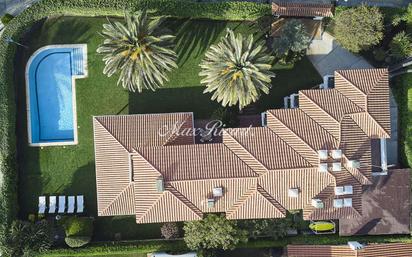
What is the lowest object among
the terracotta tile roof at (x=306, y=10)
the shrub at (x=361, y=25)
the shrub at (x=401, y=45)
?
the shrub at (x=401, y=45)

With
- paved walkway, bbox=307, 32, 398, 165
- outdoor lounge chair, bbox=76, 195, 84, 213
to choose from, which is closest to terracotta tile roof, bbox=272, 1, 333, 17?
paved walkway, bbox=307, 32, 398, 165

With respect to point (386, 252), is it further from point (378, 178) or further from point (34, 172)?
point (34, 172)

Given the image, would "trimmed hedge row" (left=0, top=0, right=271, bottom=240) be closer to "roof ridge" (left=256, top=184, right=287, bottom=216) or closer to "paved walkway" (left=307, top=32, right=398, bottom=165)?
"paved walkway" (left=307, top=32, right=398, bottom=165)

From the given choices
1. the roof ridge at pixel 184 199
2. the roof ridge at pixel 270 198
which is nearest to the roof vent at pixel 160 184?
the roof ridge at pixel 184 199

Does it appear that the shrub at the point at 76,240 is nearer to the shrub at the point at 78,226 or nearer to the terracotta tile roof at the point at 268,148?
the shrub at the point at 78,226

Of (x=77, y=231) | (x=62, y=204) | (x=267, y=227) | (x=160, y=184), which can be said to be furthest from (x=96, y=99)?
(x=267, y=227)

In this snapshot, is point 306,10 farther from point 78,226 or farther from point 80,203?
point 78,226

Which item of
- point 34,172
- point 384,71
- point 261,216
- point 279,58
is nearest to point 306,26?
point 279,58
